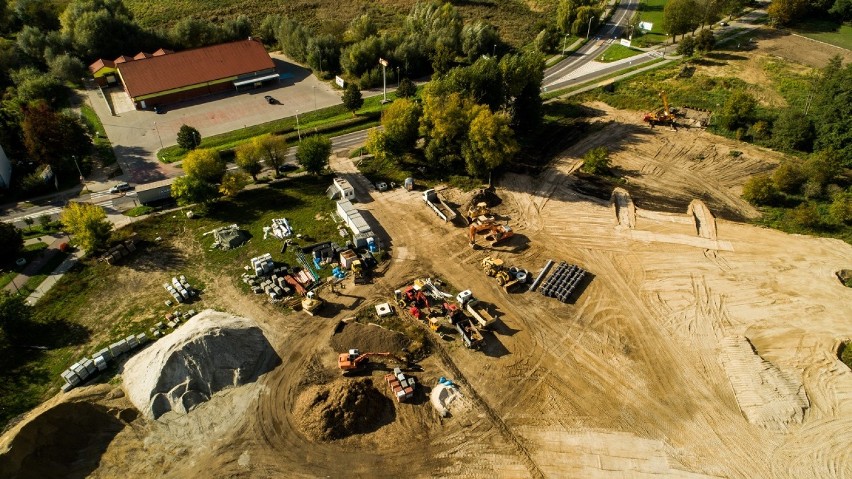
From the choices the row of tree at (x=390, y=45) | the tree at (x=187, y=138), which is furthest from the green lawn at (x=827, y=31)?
the tree at (x=187, y=138)

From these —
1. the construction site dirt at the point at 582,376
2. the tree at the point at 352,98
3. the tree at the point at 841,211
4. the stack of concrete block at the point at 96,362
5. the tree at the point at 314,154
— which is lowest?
the construction site dirt at the point at 582,376

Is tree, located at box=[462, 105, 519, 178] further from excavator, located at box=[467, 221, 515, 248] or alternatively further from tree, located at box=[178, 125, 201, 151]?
tree, located at box=[178, 125, 201, 151]

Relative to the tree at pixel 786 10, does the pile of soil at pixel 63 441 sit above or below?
below

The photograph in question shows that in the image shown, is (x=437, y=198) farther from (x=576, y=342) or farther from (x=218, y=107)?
(x=218, y=107)

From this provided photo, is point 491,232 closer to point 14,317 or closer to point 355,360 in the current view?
point 355,360

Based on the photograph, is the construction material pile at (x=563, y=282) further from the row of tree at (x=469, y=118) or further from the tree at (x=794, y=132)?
the tree at (x=794, y=132)

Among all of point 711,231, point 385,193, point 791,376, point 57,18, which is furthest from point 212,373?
point 57,18
